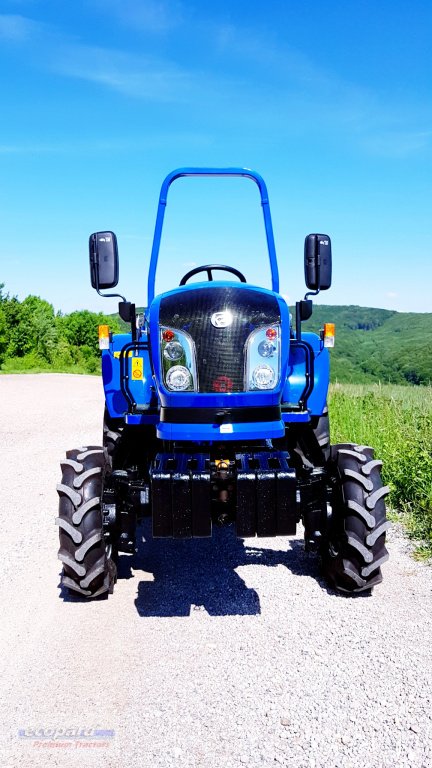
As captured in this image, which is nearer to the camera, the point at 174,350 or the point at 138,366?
the point at 174,350

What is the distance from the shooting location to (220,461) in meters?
3.79

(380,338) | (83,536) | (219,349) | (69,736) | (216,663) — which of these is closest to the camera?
(69,736)

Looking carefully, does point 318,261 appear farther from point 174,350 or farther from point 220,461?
point 220,461

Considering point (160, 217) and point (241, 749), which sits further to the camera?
point (160, 217)

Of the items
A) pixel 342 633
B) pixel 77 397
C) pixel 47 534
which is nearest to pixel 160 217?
pixel 47 534

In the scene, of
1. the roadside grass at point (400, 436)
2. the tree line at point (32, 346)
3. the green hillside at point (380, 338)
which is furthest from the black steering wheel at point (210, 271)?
the tree line at point (32, 346)

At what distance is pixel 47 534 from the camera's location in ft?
18.2

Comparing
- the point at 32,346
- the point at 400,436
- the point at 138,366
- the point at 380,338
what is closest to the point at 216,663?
the point at 138,366

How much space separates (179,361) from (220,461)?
60cm

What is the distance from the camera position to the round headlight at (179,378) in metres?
3.73

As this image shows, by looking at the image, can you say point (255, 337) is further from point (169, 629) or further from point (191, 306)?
point (169, 629)

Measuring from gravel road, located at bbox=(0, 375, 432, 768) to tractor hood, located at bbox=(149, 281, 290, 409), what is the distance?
1219 mm

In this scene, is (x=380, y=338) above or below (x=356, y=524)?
above

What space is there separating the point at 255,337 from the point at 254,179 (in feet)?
6.02
